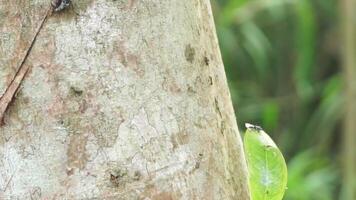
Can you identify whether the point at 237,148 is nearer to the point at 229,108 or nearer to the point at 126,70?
the point at 229,108

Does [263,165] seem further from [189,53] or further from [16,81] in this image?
[16,81]

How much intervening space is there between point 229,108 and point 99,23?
0.21 m

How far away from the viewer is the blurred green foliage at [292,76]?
132 inches

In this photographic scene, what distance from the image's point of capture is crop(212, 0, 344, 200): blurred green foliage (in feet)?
11.0

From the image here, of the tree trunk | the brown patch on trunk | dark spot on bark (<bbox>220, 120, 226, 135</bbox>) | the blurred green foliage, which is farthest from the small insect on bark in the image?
the tree trunk

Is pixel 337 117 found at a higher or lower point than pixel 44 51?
lower

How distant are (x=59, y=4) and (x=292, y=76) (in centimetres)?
326

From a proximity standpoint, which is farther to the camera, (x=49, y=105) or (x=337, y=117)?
(x=337, y=117)

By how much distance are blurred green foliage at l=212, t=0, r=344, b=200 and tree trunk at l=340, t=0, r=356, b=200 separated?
8 cm

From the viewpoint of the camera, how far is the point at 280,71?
4020 mm

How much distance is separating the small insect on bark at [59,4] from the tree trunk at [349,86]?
2.52 meters

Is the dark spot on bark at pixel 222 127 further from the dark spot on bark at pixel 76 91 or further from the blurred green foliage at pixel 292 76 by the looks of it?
the blurred green foliage at pixel 292 76

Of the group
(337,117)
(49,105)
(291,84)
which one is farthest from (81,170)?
(291,84)

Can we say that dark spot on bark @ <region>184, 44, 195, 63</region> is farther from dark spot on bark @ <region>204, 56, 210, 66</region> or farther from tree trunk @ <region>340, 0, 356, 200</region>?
tree trunk @ <region>340, 0, 356, 200</region>
